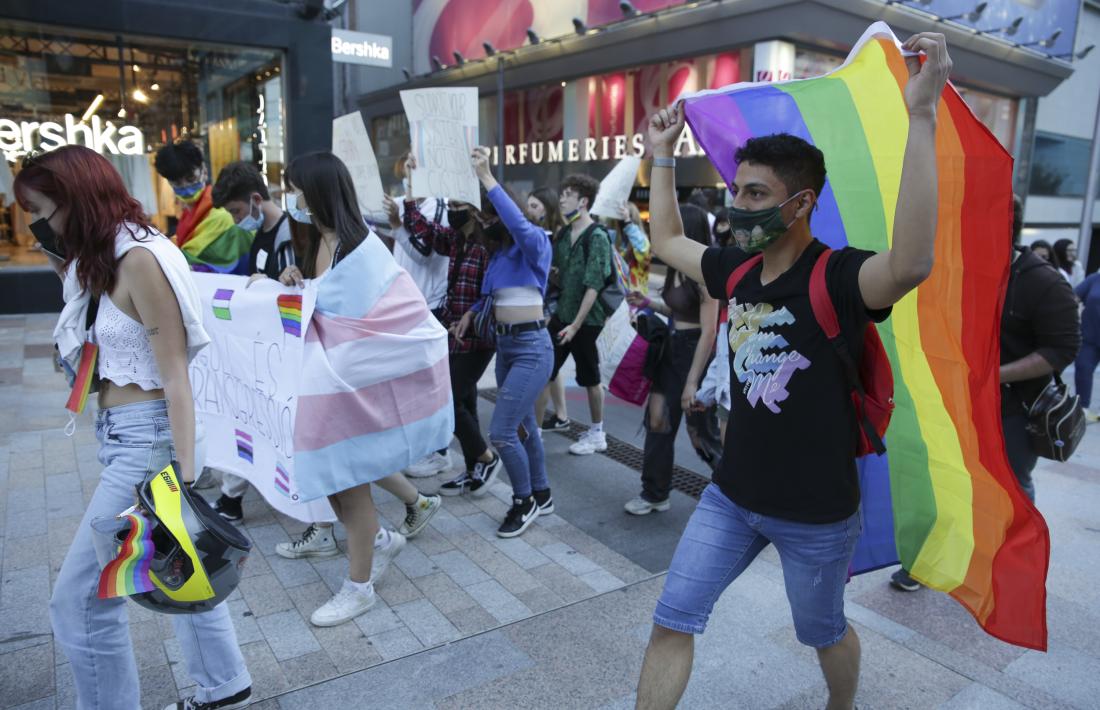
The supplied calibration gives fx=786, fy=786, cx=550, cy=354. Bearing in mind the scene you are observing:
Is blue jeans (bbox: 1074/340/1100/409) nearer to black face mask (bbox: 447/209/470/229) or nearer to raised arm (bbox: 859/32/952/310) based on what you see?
black face mask (bbox: 447/209/470/229)

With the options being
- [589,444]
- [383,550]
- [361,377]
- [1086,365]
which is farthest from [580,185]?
[1086,365]

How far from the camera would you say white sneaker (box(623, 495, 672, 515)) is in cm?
467

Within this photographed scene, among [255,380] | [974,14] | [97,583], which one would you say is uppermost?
[974,14]

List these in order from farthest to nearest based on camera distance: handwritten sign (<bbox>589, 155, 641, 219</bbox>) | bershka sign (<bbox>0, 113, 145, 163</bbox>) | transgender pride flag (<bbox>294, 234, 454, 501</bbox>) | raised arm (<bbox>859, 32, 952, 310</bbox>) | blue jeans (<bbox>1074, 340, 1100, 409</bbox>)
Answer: bershka sign (<bbox>0, 113, 145, 163</bbox>) → blue jeans (<bbox>1074, 340, 1100, 409</bbox>) → handwritten sign (<bbox>589, 155, 641, 219</bbox>) → transgender pride flag (<bbox>294, 234, 454, 501</bbox>) → raised arm (<bbox>859, 32, 952, 310</bbox>)

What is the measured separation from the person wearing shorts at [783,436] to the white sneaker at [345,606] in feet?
5.11

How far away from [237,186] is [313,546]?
199 centimetres

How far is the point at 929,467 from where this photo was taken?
246 cm

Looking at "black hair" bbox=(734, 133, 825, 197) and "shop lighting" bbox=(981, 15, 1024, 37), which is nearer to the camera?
"black hair" bbox=(734, 133, 825, 197)

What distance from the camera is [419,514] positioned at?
13.6ft

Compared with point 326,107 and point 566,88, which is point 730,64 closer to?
point 566,88

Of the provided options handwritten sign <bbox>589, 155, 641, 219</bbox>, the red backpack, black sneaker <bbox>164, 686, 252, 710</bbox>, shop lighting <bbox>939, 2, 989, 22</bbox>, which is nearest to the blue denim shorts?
the red backpack

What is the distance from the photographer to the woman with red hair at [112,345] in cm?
228

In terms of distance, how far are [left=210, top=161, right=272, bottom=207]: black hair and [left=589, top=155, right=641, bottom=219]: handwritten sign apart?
246 centimetres

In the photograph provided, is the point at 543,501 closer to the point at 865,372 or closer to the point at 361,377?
the point at 361,377
